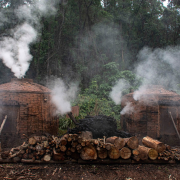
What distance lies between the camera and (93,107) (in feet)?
43.9

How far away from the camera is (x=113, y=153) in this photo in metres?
4.94

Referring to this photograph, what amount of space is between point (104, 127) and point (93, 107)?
22.1 ft

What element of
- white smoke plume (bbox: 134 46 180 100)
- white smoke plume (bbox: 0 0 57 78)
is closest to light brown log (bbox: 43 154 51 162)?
white smoke plume (bbox: 0 0 57 78)

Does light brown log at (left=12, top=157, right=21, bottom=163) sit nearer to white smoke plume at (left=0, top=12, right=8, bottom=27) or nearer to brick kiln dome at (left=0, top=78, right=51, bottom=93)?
brick kiln dome at (left=0, top=78, right=51, bottom=93)

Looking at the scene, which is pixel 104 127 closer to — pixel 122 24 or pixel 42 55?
pixel 42 55

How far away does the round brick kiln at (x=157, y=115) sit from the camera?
7.43m

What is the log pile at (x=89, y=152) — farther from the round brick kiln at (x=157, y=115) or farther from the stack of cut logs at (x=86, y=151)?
the round brick kiln at (x=157, y=115)

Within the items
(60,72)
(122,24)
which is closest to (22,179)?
(60,72)

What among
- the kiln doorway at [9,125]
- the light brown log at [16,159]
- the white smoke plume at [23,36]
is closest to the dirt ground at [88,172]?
the light brown log at [16,159]

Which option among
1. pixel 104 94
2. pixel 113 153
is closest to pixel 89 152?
pixel 113 153

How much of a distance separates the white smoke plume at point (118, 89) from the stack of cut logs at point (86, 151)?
975cm

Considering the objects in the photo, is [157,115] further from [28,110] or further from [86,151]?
[28,110]

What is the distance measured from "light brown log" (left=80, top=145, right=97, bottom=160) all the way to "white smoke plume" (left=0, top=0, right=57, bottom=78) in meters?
6.03

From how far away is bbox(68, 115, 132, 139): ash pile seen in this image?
6374 millimetres
